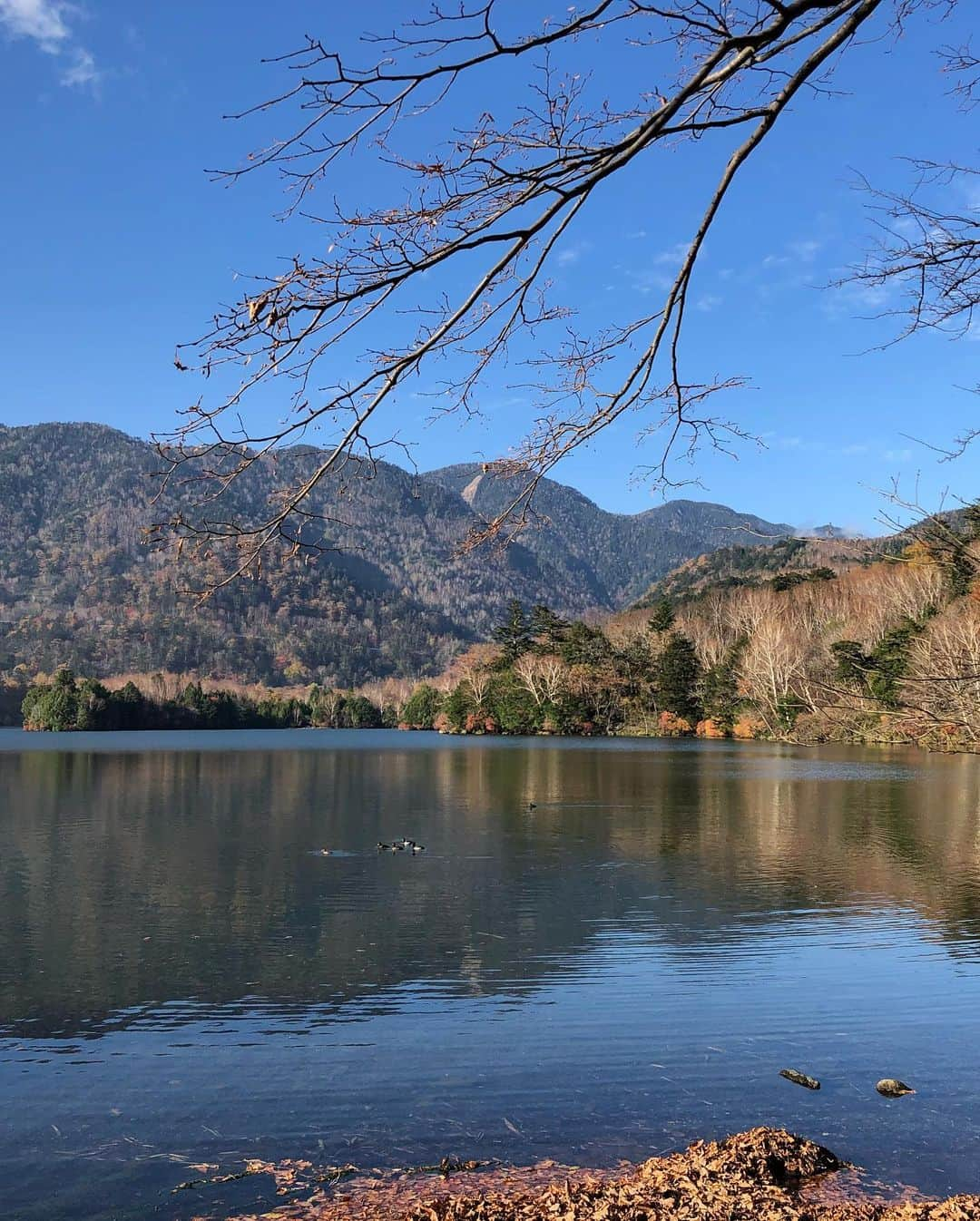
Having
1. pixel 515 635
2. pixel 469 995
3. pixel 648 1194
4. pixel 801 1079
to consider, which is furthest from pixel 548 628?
pixel 648 1194

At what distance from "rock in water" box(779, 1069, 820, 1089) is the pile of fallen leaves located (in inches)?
44.8

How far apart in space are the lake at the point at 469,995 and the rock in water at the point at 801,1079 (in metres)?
0.07

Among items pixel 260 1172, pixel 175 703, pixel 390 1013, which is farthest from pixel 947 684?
pixel 175 703

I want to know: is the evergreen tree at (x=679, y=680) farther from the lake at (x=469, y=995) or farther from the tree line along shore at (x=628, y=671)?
the lake at (x=469, y=995)

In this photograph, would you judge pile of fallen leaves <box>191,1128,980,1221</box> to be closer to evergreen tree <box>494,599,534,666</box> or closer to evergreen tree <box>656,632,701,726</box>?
evergreen tree <box>656,632,701,726</box>

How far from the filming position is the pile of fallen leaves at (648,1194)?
4.29 meters

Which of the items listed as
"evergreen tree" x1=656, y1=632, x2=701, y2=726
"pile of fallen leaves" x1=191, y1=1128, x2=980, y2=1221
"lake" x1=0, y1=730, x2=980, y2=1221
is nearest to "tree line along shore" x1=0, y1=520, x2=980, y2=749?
"evergreen tree" x1=656, y1=632, x2=701, y2=726

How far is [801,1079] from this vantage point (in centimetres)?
636

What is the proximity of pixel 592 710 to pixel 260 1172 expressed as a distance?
68.5 metres

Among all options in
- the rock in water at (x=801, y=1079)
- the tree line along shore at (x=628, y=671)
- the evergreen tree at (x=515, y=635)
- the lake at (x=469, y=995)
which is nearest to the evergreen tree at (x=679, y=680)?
the tree line along shore at (x=628, y=671)

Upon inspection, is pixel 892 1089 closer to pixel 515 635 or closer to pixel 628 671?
pixel 628 671

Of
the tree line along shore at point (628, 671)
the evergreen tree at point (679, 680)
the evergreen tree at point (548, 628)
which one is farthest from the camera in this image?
the evergreen tree at point (548, 628)

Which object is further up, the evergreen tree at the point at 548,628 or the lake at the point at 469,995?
the evergreen tree at the point at 548,628

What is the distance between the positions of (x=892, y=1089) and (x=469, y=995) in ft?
11.1
